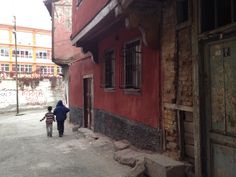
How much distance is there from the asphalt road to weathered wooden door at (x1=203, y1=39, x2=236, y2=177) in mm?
2444

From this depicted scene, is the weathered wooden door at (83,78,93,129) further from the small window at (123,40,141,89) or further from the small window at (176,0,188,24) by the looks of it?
the small window at (176,0,188,24)

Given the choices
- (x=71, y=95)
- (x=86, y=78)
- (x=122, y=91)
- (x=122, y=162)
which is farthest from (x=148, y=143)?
(x=71, y=95)

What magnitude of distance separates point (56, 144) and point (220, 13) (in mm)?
8527

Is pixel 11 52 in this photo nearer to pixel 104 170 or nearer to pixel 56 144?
pixel 56 144

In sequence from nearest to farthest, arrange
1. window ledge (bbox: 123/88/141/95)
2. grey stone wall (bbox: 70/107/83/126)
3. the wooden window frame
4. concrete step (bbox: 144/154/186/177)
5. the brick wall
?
1. concrete step (bbox: 144/154/186/177)
2. the brick wall
3. window ledge (bbox: 123/88/141/95)
4. the wooden window frame
5. grey stone wall (bbox: 70/107/83/126)

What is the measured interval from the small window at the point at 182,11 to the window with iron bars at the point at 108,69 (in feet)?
16.8

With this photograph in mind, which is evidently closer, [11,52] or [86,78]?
[86,78]

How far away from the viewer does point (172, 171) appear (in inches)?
258

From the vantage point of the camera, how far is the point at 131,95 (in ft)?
32.8

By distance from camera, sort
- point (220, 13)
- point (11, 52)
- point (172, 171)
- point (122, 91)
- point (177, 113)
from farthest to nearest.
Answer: point (11, 52) < point (122, 91) < point (177, 113) < point (172, 171) < point (220, 13)

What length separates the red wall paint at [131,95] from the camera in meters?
8.35

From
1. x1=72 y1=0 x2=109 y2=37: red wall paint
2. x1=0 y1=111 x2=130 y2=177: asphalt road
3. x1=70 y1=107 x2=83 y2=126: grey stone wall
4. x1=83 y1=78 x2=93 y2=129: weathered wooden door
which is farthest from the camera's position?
x1=70 y1=107 x2=83 y2=126: grey stone wall

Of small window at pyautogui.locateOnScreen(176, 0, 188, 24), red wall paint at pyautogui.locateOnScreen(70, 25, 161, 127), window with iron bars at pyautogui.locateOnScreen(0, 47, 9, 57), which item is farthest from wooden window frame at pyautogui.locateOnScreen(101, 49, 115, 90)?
window with iron bars at pyautogui.locateOnScreen(0, 47, 9, 57)

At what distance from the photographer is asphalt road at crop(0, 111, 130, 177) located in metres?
→ 8.58
